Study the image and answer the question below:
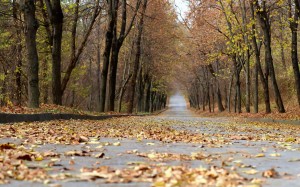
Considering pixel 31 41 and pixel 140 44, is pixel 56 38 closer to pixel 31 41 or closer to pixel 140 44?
pixel 31 41

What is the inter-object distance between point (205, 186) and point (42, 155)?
2820mm

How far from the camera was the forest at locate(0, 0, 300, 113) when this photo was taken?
2248 centimetres

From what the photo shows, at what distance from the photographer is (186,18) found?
4547 centimetres

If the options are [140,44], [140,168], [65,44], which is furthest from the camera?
[140,44]

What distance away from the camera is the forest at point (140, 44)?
22484 mm

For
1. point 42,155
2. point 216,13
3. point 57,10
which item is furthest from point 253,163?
point 216,13

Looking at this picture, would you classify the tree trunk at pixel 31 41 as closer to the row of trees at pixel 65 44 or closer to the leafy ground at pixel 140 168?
the row of trees at pixel 65 44

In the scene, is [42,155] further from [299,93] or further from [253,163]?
[299,93]

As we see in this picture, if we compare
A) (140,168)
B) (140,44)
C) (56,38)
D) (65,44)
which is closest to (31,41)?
(56,38)

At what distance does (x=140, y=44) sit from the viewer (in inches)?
1773

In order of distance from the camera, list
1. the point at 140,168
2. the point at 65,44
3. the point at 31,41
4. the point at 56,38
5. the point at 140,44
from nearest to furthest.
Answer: the point at 140,168, the point at 31,41, the point at 56,38, the point at 65,44, the point at 140,44

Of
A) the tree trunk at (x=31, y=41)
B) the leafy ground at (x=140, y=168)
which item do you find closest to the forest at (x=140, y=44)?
the tree trunk at (x=31, y=41)

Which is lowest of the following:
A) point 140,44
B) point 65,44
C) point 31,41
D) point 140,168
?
point 140,168

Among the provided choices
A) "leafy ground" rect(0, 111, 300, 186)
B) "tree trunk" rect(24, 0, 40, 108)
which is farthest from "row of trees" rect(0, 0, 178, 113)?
"leafy ground" rect(0, 111, 300, 186)
